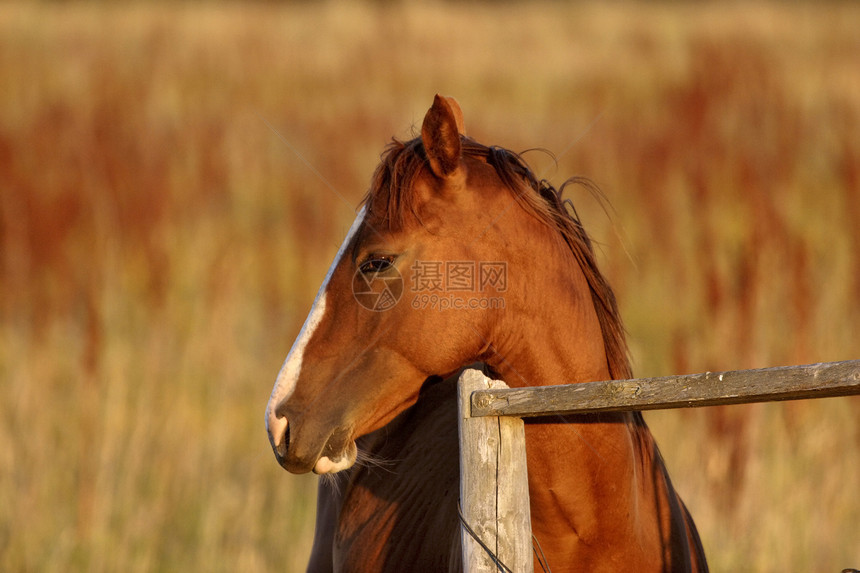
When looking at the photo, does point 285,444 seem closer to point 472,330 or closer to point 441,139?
point 472,330

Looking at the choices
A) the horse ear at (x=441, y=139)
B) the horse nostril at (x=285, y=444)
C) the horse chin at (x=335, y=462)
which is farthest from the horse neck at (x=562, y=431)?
the horse nostril at (x=285, y=444)

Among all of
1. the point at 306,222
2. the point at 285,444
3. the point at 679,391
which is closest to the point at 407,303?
the point at 285,444

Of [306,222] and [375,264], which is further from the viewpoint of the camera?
[306,222]

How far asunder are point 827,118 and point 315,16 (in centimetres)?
764

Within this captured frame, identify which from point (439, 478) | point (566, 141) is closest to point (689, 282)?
point (566, 141)

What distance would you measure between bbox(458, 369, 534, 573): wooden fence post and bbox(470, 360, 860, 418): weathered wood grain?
4 cm

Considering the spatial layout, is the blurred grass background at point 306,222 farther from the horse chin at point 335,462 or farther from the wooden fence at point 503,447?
the horse chin at point 335,462

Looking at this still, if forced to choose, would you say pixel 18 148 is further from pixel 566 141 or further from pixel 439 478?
pixel 439 478

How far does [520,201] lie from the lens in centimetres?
234

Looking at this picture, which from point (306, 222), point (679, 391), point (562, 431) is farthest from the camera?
point (306, 222)

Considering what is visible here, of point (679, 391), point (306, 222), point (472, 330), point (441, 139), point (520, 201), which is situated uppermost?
point (306, 222)

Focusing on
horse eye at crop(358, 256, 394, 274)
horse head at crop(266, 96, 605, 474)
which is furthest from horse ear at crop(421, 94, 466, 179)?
horse eye at crop(358, 256, 394, 274)

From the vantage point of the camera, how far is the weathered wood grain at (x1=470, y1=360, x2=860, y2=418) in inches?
68.8

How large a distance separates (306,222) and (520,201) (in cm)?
714
